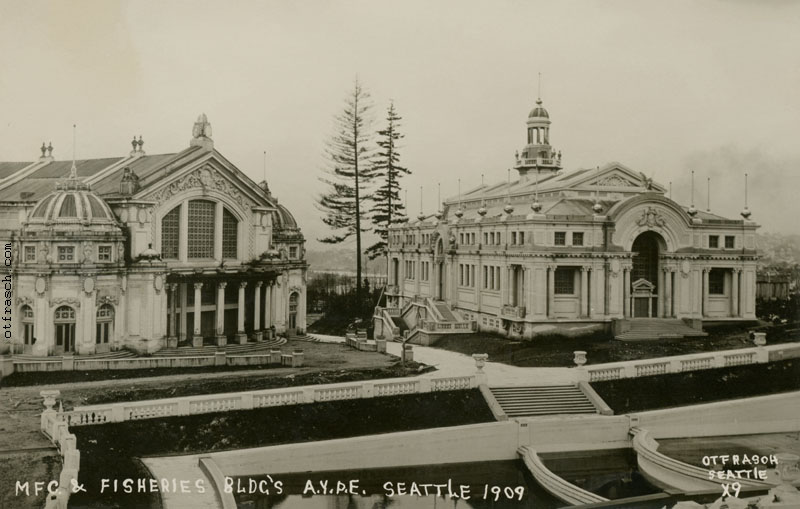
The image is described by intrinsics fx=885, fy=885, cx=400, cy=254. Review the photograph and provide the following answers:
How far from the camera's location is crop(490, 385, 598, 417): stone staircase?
21078 mm

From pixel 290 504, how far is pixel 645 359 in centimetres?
1179

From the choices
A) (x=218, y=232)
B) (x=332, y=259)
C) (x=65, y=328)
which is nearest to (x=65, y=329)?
(x=65, y=328)

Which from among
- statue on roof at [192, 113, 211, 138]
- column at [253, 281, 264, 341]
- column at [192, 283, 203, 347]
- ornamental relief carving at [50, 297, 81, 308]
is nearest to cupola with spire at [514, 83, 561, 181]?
column at [253, 281, 264, 341]

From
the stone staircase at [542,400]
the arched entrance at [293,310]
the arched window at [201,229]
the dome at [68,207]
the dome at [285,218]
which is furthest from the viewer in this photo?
the dome at [285,218]

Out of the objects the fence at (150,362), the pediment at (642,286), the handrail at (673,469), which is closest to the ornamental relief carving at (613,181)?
the pediment at (642,286)

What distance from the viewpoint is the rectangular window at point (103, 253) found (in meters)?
23.8

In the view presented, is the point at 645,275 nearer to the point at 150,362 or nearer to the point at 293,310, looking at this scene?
the point at 293,310

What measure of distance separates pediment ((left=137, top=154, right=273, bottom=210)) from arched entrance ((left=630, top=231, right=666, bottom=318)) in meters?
12.2

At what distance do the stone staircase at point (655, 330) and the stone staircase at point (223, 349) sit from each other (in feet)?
35.3

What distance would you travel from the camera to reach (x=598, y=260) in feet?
91.7

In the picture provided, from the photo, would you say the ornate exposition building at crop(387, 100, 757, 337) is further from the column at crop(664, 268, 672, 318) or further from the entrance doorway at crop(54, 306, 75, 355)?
the entrance doorway at crop(54, 306, 75, 355)

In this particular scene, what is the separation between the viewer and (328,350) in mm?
26297

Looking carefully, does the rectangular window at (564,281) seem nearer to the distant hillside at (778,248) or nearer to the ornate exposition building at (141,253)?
the distant hillside at (778,248)

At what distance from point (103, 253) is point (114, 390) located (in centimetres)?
574
